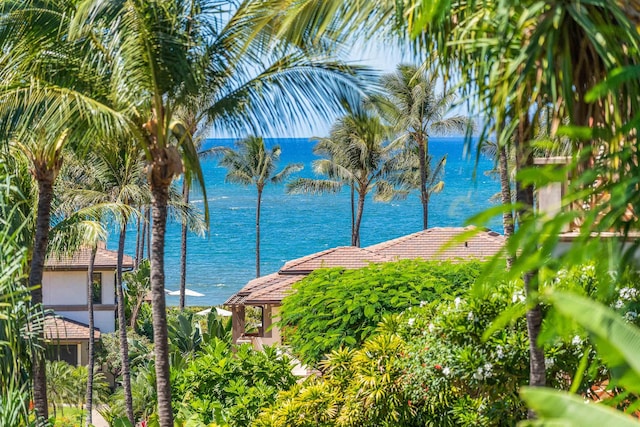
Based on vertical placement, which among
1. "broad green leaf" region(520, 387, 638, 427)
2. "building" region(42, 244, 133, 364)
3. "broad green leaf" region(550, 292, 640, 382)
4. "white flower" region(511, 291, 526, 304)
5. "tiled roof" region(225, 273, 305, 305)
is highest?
"broad green leaf" region(550, 292, 640, 382)

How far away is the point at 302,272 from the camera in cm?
2836

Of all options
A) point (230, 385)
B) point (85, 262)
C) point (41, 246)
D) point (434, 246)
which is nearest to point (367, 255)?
point (434, 246)

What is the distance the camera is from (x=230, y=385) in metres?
15.7

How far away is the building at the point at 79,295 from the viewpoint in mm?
39469

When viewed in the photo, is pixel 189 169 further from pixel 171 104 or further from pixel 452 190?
pixel 452 190

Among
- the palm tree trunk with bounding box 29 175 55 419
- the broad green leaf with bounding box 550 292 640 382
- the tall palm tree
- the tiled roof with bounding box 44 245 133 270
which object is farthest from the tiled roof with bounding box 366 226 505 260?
the broad green leaf with bounding box 550 292 640 382

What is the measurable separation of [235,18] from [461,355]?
18.3ft

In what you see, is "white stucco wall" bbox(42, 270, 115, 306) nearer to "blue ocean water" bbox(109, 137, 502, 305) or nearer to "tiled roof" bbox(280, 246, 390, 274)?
"tiled roof" bbox(280, 246, 390, 274)

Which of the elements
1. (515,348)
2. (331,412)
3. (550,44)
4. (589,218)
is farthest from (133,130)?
(589,218)

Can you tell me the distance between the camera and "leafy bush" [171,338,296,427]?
15.2 metres

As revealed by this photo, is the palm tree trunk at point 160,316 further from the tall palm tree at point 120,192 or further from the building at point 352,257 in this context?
the tall palm tree at point 120,192

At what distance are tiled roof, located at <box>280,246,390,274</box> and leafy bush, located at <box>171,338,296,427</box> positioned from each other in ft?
31.3

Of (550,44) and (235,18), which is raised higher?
(235,18)

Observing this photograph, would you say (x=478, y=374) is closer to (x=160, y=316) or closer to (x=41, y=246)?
(x=160, y=316)
